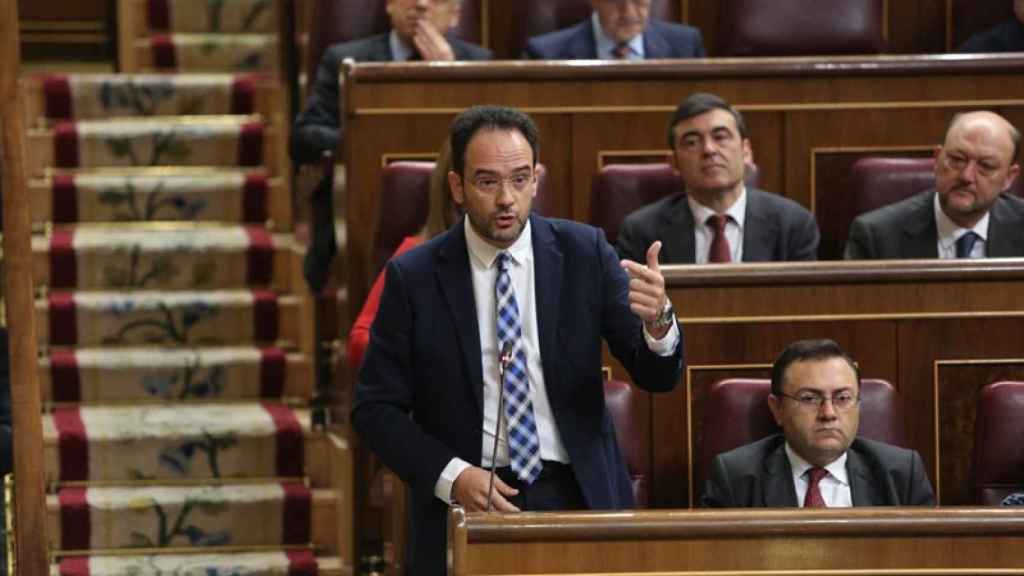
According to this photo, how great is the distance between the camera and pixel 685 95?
341cm

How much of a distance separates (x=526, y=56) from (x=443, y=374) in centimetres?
158

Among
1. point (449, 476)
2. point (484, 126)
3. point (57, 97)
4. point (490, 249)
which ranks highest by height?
point (57, 97)

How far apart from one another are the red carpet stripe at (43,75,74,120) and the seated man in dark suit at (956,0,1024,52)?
1679 mm

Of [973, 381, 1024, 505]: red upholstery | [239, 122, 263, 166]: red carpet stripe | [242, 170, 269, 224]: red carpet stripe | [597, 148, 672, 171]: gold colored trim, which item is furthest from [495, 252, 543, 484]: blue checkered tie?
[239, 122, 263, 166]: red carpet stripe

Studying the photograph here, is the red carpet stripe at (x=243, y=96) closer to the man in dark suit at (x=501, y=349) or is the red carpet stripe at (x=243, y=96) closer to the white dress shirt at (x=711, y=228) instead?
the white dress shirt at (x=711, y=228)

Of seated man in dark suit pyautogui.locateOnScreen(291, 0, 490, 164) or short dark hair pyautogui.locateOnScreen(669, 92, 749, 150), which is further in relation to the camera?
seated man in dark suit pyautogui.locateOnScreen(291, 0, 490, 164)

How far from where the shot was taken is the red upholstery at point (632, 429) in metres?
2.60

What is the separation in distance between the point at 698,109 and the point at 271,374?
98 centimetres

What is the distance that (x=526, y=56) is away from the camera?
3.76 m

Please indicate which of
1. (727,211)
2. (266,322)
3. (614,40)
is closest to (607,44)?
(614,40)

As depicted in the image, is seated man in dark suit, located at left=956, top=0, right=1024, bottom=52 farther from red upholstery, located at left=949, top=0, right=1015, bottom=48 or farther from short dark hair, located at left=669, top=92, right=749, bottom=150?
short dark hair, located at left=669, top=92, right=749, bottom=150

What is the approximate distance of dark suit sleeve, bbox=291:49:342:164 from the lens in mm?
3531

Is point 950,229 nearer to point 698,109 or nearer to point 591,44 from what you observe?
point 698,109

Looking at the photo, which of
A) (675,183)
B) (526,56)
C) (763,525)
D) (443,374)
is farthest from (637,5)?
(763,525)
